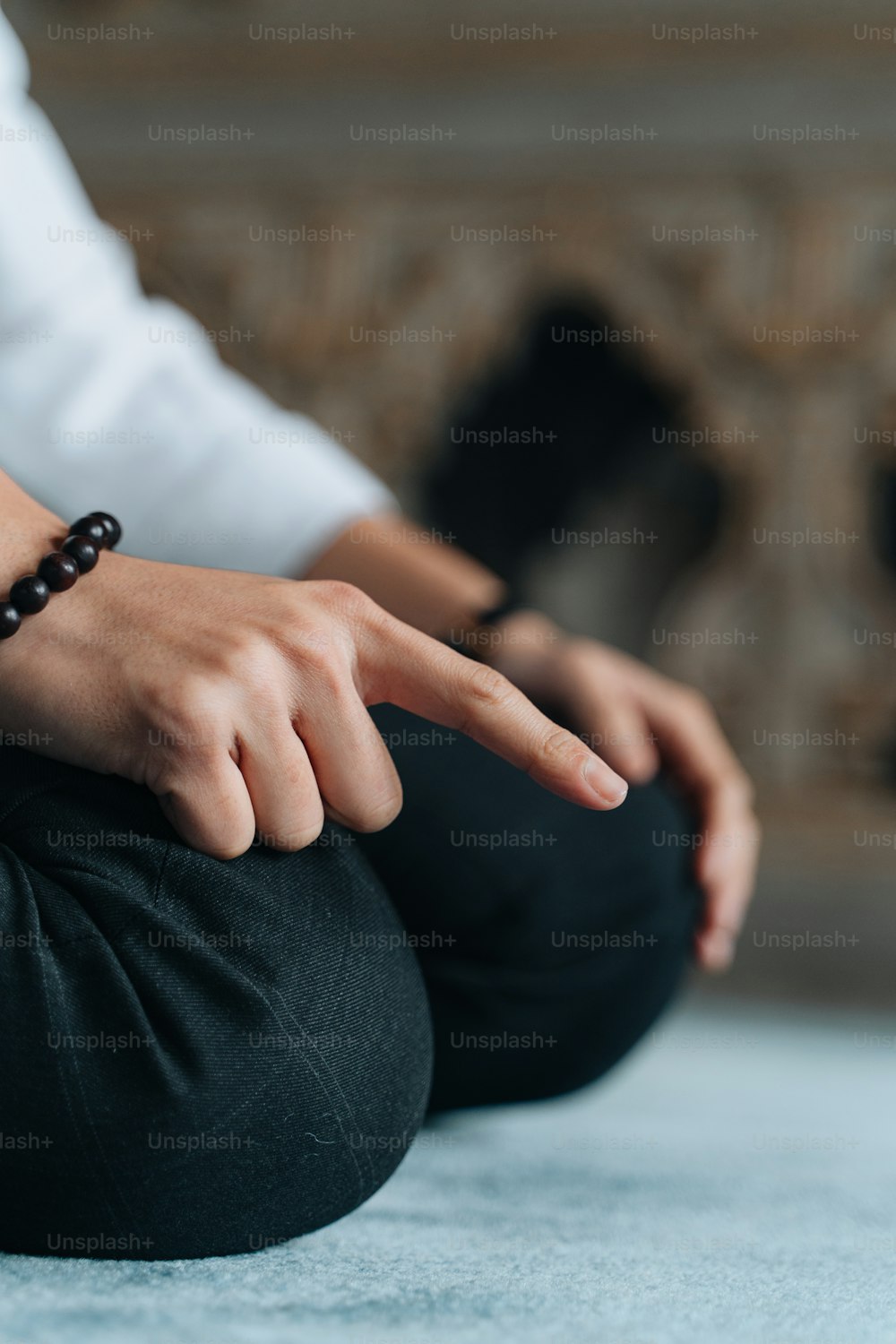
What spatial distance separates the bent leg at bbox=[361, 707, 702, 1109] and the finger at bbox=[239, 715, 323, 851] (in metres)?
0.21

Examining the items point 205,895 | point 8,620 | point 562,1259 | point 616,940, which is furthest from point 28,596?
point 616,940

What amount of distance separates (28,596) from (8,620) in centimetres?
1

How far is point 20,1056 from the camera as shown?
39 centimetres

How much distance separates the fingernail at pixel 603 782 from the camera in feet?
1.38

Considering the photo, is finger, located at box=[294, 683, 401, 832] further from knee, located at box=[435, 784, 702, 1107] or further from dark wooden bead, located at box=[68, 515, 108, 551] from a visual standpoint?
knee, located at box=[435, 784, 702, 1107]

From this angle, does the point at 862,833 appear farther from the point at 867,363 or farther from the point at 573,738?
the point at 573,738

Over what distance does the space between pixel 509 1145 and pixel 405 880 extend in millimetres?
157

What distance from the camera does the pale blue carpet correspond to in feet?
1.14

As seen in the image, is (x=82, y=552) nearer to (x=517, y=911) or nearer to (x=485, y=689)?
(x=485, y=689)

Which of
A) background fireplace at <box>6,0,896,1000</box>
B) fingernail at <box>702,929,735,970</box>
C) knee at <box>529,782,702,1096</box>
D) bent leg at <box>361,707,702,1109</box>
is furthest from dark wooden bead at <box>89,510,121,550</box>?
background fireplace at <box>6,0,896,1000</box>

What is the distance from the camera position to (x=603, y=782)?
424 mm

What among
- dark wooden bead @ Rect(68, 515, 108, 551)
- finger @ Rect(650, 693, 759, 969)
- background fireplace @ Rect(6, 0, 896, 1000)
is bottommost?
background fireplace @ Rect(6, 0, 896, 1000)

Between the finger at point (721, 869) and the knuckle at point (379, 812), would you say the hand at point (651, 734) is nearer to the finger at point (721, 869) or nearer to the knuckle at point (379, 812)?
the finger at point (721, 869)

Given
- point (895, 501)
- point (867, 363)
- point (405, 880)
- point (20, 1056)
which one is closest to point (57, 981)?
point (20, 1056)
